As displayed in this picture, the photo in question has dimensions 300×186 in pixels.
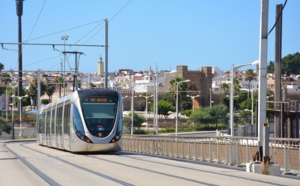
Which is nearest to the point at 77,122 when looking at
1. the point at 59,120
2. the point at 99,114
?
the point at 99,114

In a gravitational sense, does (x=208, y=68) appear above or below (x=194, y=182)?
above

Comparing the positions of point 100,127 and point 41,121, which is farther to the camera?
point 41,121

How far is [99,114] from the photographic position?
1163 inches

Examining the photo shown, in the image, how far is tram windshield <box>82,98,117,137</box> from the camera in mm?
29250

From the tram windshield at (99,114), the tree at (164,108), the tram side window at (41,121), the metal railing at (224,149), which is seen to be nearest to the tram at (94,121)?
the tram windshield at (99,114)

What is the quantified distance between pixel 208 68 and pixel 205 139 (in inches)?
6303

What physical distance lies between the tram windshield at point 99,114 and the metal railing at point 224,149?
13.7 ft

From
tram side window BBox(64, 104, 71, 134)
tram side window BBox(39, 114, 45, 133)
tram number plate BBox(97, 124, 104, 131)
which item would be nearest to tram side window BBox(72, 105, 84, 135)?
tram number plate BBox(97, 124, 104, 131)

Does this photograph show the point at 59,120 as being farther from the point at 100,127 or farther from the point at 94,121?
the point at 100,127

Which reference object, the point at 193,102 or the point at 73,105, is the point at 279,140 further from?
the point at 193,102

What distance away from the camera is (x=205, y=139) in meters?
30.2

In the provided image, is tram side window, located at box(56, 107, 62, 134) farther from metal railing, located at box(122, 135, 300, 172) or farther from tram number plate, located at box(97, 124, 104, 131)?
metal railing, located at box(122, 135, 300, 172)

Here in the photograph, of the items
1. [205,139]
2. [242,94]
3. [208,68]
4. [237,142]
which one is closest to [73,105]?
[205,139]

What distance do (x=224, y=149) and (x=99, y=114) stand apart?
6060 millimetres
